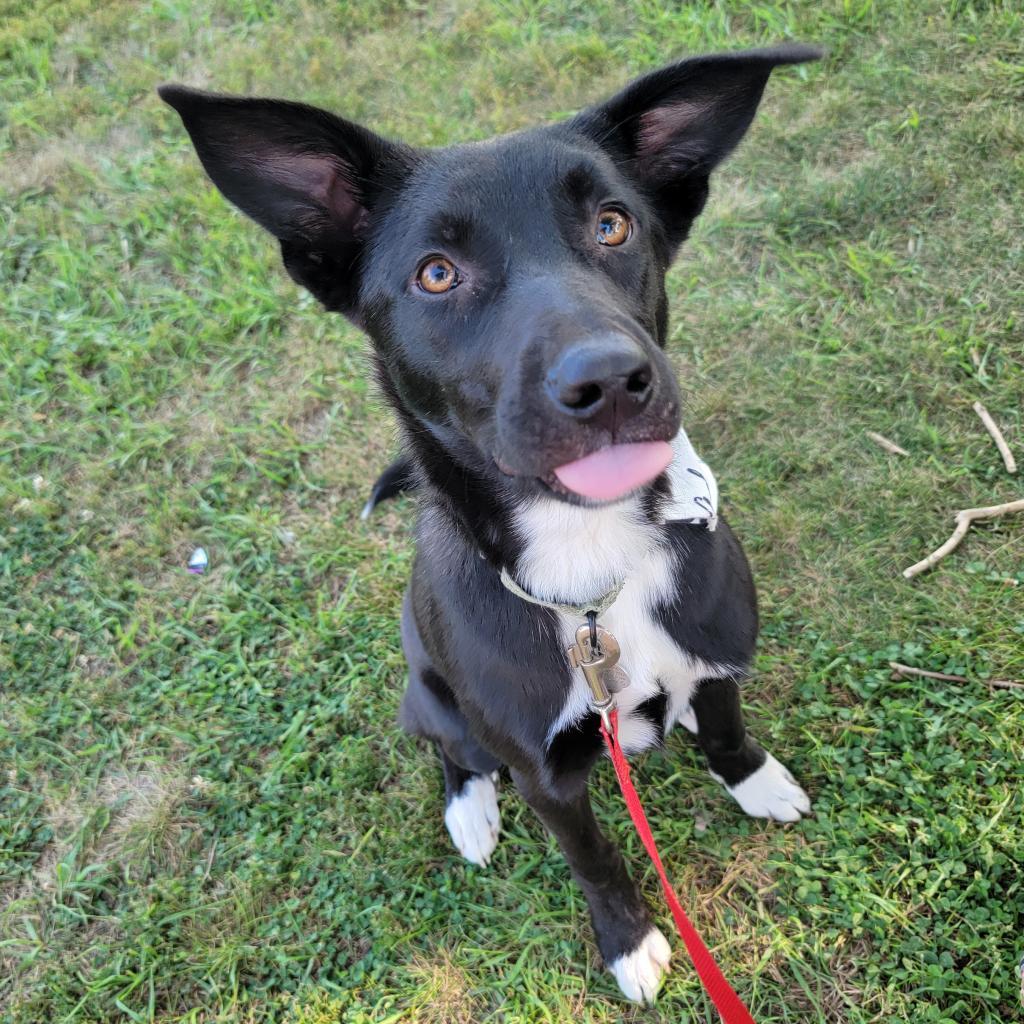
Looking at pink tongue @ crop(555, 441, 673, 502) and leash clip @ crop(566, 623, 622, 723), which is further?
leash clip @ crop(566, 623, 622, 723)

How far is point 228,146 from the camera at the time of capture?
80.9 inches

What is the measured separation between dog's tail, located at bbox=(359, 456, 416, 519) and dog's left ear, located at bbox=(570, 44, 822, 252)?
37.3 inches

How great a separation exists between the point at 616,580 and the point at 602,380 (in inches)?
30.4

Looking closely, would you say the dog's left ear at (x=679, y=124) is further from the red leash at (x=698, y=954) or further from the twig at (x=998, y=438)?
the twig at (x=998, y=438)

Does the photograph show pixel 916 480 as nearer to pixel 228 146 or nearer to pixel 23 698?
pixel 228 146

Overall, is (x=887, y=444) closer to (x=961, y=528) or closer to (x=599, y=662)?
(x=961, y=528)

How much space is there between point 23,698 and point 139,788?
0.74m

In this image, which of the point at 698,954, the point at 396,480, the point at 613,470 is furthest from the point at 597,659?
the point at 396,480

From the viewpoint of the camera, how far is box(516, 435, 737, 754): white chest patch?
2299 millimetres

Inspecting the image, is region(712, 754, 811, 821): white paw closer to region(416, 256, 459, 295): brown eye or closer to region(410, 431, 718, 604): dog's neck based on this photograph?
region(410, 431, 718, 604): dog's neck

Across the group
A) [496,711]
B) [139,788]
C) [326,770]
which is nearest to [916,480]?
[496,711]

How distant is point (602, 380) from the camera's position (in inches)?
67.9

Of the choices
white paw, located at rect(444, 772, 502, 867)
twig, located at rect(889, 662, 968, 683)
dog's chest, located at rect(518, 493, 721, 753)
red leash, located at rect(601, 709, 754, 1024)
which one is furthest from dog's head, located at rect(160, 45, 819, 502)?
twig, located at rect(889, 662, 968, 683)

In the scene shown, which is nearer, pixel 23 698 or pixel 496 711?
pixel 496 711
